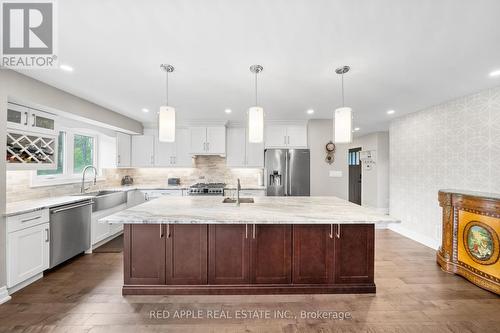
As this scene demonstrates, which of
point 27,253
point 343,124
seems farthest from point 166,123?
point 27,253

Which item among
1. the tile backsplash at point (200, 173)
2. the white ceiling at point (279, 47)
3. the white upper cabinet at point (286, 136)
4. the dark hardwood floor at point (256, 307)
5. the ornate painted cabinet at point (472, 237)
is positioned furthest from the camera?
the tile backsplash at point (200, 173)

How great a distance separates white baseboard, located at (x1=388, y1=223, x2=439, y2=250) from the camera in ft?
12.2

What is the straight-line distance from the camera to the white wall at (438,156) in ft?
9.70

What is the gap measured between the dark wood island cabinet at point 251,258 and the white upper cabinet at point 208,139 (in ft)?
9.49

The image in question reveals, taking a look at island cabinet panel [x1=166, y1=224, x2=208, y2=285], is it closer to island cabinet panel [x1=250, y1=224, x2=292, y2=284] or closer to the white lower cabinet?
island cabinet panel [x1=250, y1=224, x2=292, y2=284]

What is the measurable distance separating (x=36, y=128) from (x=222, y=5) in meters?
2.98

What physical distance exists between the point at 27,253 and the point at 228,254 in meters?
2.27

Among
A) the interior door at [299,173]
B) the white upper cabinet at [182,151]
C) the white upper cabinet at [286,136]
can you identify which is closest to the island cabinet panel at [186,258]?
the interior door at [299,173]

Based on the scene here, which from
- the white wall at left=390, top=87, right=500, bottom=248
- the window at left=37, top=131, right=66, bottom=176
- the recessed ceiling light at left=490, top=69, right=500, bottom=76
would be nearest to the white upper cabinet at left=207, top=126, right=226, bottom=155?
the window at left=37, top=131, right=66, bottom=176

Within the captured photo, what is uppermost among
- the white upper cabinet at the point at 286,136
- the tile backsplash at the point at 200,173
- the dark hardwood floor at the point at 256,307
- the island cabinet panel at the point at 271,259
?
the white upper cabinet at the point at 286,136

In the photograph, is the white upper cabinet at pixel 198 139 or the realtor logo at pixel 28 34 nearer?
the realtor logo at pixel 28 34

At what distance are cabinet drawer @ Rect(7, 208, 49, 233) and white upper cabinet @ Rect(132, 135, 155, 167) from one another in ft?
8.38

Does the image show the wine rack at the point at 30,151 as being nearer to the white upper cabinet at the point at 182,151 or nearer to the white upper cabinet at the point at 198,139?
the white upper cabinet at the point at 182,151

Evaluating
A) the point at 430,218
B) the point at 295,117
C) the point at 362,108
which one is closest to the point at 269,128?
the point at 295,117
